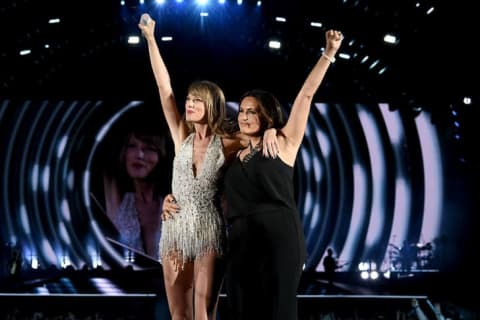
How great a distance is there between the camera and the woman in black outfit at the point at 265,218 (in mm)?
2467

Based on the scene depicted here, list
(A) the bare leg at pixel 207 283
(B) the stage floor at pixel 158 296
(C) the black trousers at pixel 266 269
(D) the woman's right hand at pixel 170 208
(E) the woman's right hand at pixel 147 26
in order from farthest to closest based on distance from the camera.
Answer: (B) the stage floor at pixel 158 296, (E) the woman's right hand at pixel 147 26, (D) the woman's right hand at pixel 170 208, (A) the bare leg at pixel 207 283, (C) the black trousers at pixel 266 269

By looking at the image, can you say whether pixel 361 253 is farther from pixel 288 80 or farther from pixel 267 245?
pixel 267 245

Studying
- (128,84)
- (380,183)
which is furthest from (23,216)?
(380,183)

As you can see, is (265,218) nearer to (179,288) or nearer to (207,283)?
(207,283)

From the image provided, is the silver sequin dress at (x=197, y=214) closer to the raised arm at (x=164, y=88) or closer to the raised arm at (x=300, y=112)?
the raised arm at (x=164, y=88)

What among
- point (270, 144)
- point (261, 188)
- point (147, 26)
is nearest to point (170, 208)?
point (261, 188)

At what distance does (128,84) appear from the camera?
389 inches

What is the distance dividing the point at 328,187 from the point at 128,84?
328cm

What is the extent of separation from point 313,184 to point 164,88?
23.9 ft

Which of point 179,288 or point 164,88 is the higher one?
point 164,88

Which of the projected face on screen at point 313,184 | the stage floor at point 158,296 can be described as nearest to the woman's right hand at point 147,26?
the stage floor at point 158,296

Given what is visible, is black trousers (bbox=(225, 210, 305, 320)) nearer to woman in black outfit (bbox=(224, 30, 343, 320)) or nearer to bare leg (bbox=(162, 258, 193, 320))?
woman in black outfit (bbox=(224, 30, 343, 320))

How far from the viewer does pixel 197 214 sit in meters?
2.74

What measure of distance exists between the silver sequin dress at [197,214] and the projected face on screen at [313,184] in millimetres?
6918
